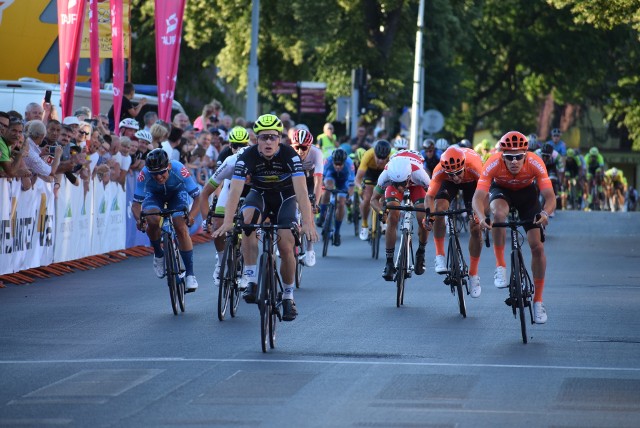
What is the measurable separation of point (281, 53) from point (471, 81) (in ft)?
58.6

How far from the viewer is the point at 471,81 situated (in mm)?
71875

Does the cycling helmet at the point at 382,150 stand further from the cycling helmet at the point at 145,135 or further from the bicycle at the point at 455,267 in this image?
the bicycle at the point at 455,267

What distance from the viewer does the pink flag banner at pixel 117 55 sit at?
82.8 ft

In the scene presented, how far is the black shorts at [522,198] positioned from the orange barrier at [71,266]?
613cm

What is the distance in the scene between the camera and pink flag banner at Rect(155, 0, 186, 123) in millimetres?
27531

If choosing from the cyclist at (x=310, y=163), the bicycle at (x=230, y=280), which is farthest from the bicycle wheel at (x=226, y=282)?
the cyclist at (x=310, y=163)

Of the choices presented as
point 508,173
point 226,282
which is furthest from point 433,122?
point 508,173

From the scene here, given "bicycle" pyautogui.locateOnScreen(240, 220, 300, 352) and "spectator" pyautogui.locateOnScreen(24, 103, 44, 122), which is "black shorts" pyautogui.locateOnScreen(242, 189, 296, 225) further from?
"spectator" pyautogui.locateOnScreen(24, 103, 44, 122)

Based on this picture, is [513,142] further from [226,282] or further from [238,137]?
[238,137]

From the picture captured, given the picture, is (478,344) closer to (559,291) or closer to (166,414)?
(166,414)

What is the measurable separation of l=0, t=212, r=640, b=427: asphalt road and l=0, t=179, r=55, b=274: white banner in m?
Answer: 0.45

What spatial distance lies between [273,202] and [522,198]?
246cm

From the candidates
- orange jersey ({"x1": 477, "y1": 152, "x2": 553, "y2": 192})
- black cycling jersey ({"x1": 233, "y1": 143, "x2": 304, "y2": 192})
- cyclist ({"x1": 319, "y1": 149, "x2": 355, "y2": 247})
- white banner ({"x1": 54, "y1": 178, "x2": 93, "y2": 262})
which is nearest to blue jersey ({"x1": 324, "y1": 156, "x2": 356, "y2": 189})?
cyclist ({"x1": 319, "y1": 149, "x2": 355, "y2": 247})

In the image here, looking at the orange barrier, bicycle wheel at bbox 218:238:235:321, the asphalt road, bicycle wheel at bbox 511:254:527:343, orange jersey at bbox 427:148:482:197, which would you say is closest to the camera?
the asphalt road
